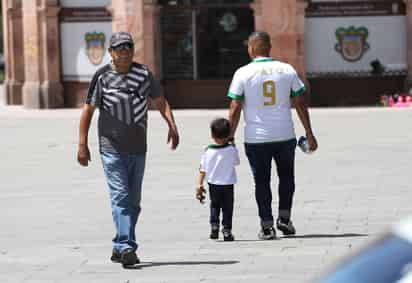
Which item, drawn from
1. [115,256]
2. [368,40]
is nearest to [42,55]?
[368,40]

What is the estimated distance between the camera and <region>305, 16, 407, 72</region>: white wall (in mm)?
28344

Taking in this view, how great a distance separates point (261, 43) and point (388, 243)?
688cm

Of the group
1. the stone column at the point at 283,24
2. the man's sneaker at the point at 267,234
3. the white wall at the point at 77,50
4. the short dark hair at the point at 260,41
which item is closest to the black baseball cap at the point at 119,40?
the short dark hair at the point at 260,41

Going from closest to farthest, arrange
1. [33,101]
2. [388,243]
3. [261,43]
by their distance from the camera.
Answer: [388,243] < [261,43] < [33,101]

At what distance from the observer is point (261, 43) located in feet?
31.5

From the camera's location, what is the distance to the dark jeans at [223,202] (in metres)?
9.73

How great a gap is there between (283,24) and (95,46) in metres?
4.48

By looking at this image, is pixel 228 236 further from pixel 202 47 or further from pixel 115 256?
pixel 202 47

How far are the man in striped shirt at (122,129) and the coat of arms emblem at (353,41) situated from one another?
65.5 feet

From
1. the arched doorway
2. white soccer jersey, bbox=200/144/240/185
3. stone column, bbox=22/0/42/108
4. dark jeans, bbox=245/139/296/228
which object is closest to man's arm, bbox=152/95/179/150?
white soccer jersey, bbox=200/144/240/185

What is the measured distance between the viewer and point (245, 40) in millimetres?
28891

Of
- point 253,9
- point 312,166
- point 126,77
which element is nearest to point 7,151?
point 312,166

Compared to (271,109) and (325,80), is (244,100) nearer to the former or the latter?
(271,109)

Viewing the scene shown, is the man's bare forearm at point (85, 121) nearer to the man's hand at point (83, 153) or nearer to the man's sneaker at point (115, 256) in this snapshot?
the man's hand at point (83, 153)
